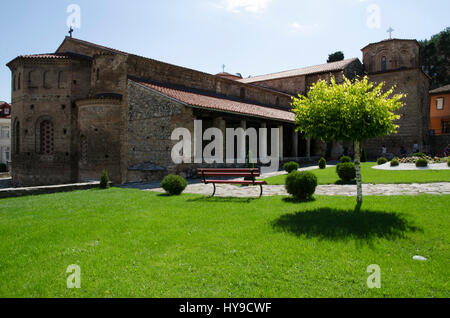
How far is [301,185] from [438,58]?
1769 inches

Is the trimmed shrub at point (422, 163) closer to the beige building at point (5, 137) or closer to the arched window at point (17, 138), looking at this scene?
the arched window at point (17, 138)

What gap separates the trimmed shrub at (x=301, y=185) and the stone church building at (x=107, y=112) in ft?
23.2

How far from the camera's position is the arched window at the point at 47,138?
61.4 ft

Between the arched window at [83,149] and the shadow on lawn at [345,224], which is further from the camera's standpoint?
the arched window at [83,149]

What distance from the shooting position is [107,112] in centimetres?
1631

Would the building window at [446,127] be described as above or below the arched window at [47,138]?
above

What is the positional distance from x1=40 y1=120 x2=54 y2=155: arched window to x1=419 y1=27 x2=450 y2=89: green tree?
4660cm

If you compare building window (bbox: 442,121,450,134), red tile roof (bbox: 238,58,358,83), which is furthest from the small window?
building window (bbox: 442,121,450,134)

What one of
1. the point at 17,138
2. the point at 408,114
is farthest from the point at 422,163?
the point at 17,138

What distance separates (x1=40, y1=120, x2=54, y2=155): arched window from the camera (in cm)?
1870

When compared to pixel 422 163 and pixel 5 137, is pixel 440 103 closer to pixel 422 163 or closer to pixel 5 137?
pixel 422 163

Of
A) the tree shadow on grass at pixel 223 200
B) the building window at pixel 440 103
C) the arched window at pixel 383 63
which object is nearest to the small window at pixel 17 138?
the tree shadow on grass at pixel 223 200

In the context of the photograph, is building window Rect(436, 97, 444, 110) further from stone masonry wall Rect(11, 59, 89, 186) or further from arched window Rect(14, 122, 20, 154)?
arched window Rect(14, 122, 20, 154)
